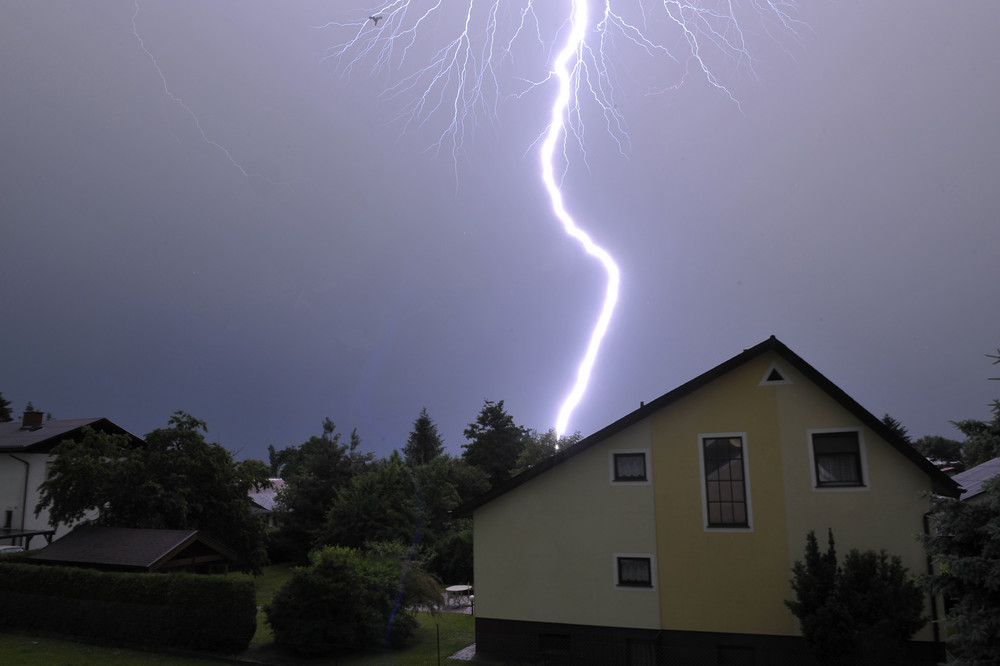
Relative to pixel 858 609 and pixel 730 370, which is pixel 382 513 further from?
pixel 858 609

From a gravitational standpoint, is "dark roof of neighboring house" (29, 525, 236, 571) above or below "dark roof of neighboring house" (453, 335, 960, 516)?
below

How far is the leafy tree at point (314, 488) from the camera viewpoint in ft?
114

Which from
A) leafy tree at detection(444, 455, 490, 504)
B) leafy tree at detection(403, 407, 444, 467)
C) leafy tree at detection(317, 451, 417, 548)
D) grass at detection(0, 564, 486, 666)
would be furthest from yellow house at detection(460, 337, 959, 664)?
leafy tree at detection(403, 407, 444, 467)

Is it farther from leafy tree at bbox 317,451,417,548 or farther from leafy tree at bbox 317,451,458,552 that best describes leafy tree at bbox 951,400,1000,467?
leafy tree at bbox 317,451,417,548

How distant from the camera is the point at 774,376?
13.8 meters

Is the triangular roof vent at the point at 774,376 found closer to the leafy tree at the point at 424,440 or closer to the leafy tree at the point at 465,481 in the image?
the leafy tree at the point at 465,481

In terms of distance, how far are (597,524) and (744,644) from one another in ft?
12.3

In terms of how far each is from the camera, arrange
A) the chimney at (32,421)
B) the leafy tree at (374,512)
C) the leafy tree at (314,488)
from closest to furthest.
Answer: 1. the leafy tree at (374,512)
2. the leafy tree at (314,488)
3. the chimney at (32,421)

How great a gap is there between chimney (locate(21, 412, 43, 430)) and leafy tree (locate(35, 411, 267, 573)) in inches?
646

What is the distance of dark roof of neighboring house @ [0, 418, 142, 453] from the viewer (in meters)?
31.5

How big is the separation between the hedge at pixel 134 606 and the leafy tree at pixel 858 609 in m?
12.7

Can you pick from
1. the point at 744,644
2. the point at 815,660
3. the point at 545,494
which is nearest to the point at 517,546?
the point at 545,494

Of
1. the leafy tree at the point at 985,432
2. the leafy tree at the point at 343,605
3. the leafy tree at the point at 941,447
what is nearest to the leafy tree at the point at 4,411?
the leafy tree at the point at 343,605

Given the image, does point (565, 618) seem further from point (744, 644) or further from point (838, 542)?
point (838, 542)
